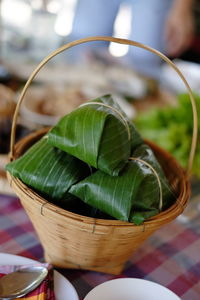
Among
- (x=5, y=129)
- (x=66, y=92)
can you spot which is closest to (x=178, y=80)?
(x=66, y=92)

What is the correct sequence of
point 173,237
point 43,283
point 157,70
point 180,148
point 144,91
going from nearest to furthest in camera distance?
point 43,283 < point 173,237 < point 180,148 < point 144,91 < point 157,70

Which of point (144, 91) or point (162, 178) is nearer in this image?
point (162, 178)

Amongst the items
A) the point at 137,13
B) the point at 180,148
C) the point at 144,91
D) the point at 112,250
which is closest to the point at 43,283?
the point at 112,250

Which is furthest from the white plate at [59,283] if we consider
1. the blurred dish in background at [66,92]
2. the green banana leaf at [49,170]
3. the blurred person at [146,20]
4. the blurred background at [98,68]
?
the blurred person at [146,20]

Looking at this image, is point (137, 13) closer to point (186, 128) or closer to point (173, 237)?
point (186, 128)

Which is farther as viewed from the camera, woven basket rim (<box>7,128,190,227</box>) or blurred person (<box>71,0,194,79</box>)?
blurred person (<box>71,0,194,79</box>)

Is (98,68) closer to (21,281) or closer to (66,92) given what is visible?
(66,92)

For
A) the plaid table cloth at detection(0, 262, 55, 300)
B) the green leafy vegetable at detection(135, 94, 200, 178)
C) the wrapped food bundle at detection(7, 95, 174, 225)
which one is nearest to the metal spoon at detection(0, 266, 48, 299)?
the plaid table cloth at detection(0, 262, 55, 300)

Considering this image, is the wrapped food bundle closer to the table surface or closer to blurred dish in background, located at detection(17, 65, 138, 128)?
the table surface

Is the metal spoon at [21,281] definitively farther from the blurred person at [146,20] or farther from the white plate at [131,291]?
the blurred person at [146,20]
